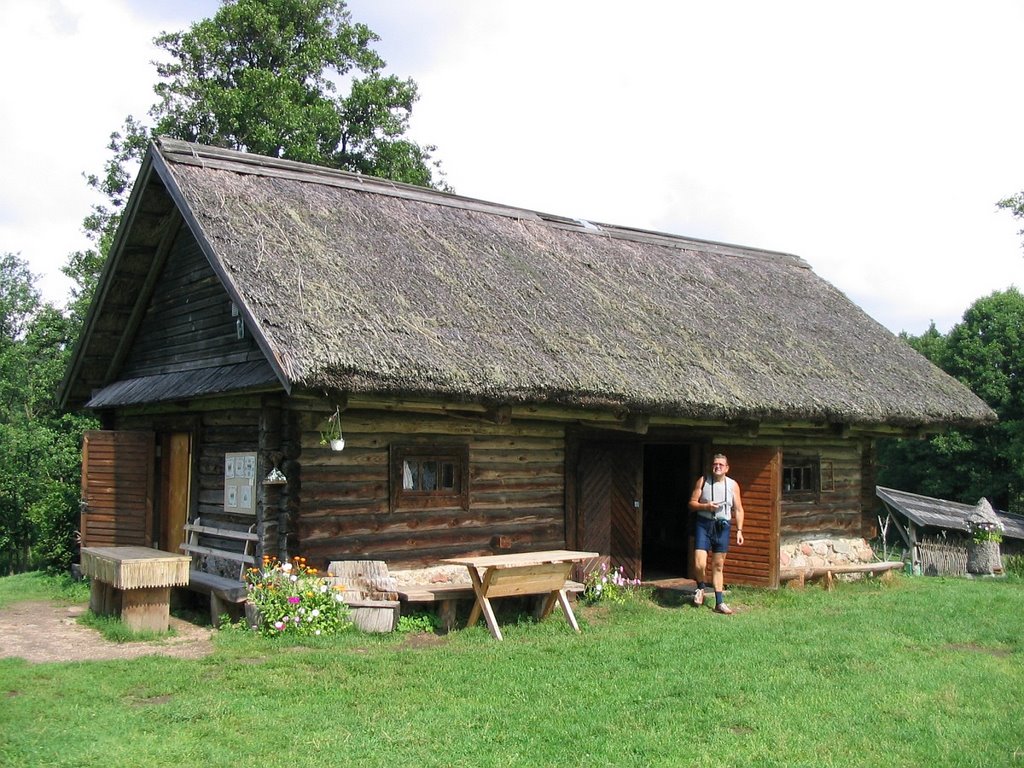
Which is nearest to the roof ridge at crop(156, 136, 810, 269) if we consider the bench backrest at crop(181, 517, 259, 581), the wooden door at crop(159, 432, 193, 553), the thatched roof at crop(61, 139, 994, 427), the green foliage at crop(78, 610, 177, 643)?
the thatched roof at crop(61, 139, 994, 427)

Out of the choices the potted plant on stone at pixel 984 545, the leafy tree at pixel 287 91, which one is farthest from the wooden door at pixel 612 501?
the leafy tree at pixel 287 91

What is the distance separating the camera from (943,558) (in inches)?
647

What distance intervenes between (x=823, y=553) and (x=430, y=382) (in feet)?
24.3

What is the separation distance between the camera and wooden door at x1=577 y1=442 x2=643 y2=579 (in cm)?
1138

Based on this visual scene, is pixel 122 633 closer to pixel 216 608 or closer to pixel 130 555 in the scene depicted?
pixel 130 555

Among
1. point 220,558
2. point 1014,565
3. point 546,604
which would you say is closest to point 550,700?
point 546,604

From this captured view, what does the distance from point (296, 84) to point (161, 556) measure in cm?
1475

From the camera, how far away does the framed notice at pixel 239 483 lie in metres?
9.79

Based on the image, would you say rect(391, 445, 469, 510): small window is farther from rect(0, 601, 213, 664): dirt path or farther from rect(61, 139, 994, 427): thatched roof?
rect(0, 601, 213, 664): dirt path

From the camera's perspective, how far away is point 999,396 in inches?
998

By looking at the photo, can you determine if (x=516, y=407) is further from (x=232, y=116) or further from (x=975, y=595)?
(x=232, y=116)

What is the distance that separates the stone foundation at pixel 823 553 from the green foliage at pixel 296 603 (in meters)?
6.52

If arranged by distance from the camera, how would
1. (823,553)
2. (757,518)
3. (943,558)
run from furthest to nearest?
→ 1. (943,558)
2. (823,553)
3. (757,518)

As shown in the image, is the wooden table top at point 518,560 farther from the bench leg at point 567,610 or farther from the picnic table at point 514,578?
the bench leg at point 567,610
